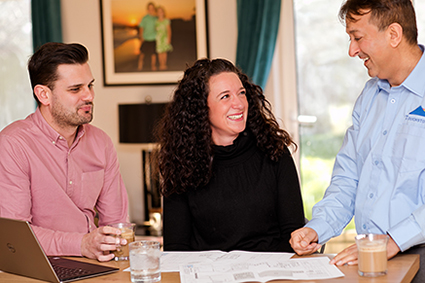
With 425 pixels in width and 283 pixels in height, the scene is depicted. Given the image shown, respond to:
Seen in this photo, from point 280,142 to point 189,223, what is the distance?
1.76 ft

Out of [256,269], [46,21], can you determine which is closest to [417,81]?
[256,269]

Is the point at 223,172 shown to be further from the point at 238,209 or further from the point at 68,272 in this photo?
the point at 68,272

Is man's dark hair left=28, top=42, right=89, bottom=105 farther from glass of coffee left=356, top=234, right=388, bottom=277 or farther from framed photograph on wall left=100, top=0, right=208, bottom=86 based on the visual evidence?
framed photograph on wall left=100, top=0, right=208, bottom=86

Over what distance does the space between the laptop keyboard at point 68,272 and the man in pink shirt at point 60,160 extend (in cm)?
29

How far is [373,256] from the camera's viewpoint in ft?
4.40

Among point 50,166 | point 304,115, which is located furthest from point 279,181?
point 304,115

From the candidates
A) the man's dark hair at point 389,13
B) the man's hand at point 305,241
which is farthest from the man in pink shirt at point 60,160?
the man's dark hair at point 389,13

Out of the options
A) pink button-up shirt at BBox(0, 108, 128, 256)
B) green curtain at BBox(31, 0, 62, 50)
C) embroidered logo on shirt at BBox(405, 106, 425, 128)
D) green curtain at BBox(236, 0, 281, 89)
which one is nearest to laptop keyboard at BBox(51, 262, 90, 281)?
pink button-up shirt at BBox(0, 108, 128, 256)

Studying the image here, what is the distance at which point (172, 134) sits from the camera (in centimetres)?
231

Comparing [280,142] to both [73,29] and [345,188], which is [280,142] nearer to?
[345,188]

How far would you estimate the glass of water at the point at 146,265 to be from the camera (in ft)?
4.74

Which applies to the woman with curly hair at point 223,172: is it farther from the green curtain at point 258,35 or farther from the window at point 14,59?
the window at point 14,59

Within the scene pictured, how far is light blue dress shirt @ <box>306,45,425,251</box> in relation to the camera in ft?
5.24

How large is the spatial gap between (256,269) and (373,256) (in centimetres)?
34
